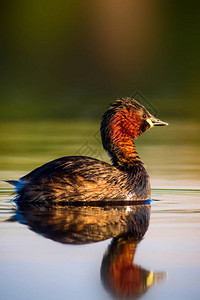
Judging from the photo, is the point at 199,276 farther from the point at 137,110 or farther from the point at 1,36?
the point at 1,36

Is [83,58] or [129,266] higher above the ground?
[83,58]

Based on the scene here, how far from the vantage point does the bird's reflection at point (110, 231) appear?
5302 mm

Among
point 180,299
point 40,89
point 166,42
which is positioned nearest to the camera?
point 180,299

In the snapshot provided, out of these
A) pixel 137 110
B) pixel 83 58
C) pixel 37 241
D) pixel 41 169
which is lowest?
pixel 37 241

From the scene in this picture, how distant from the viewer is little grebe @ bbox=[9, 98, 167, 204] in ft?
26.5

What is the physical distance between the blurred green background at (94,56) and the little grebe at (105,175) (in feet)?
23.0

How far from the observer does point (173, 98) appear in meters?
19.0

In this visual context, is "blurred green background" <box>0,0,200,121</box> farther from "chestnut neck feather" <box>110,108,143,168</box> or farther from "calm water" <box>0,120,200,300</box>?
"calm water" <box>0,120,200,300</box>

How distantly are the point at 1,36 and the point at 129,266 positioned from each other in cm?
2095

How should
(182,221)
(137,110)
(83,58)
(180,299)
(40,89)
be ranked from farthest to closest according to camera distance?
(83,58)
(40,89)
(137,110)
(182,221)
(180,299)

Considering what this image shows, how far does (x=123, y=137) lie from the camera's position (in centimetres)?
880

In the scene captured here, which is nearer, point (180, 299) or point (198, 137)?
point (180, 299)

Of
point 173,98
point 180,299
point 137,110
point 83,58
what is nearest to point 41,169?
point 137,110

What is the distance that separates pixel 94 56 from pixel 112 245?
18.3m
